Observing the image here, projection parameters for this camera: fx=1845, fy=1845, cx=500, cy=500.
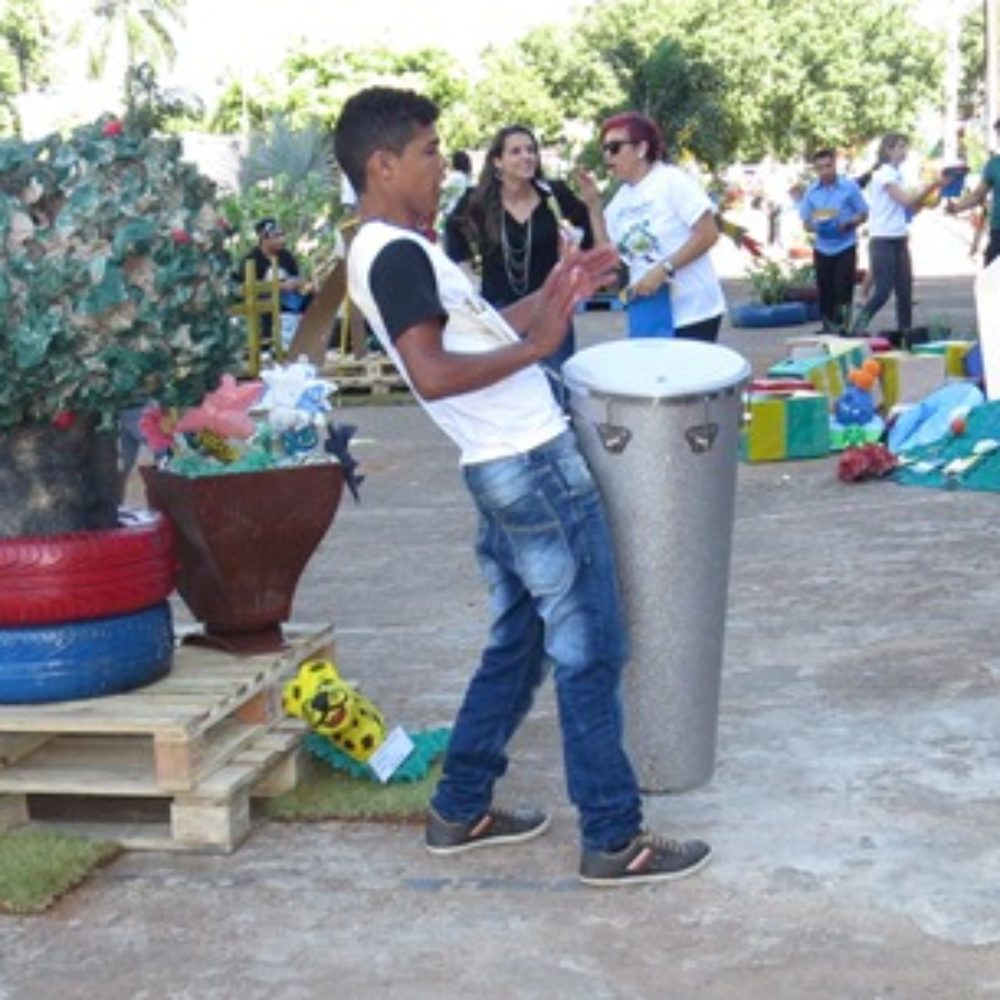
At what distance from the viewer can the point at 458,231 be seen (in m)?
7.62

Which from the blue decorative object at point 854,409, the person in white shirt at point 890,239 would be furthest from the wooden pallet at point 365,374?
the blue decorative object at point 854,409

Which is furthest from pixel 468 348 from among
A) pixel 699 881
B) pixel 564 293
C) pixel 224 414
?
pixel 699 881

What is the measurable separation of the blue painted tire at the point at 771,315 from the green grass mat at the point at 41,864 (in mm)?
13376

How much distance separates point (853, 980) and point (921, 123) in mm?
61521

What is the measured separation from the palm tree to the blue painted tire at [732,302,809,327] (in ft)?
192

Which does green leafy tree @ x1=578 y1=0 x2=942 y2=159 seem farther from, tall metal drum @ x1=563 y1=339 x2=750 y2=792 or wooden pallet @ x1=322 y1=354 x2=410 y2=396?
tall metal drum @ x1=563 y1=339 x2=750 y2=792

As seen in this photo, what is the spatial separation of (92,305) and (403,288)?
2.68ft

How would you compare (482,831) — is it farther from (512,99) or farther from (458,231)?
(512,99)

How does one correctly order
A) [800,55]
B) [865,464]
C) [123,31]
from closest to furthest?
1. [865,464]
2. [800,55]
3. [123,31]

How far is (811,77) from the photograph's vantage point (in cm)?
5025

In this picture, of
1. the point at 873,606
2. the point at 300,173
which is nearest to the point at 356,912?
the point at 873,606

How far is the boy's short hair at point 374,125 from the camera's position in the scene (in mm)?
3850

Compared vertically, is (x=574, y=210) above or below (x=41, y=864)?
above

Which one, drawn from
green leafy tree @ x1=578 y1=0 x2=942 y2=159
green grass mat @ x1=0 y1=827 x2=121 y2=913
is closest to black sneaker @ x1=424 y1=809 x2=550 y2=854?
green grass mat @ x1=0 y1=827 x2=121 y2=913
